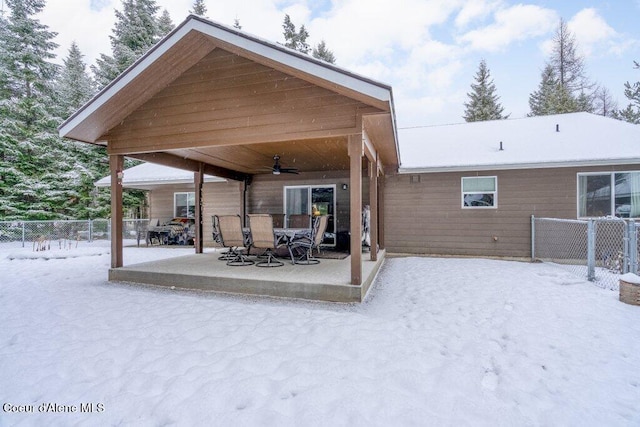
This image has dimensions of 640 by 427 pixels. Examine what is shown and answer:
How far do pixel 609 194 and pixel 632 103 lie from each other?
13489 mm

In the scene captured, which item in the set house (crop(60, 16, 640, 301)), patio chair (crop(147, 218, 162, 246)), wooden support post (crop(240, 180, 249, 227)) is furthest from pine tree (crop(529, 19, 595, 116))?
patio chair (crop(147, 218, 162, 246))

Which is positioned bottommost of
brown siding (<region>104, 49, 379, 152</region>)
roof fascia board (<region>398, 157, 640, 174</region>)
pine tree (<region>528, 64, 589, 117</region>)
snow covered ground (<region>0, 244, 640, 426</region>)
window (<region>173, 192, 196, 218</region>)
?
snow covered ground (<region>0, 244, 640, 426</region>)

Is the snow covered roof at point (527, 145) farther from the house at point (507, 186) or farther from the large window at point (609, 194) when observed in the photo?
the large window at point (609, 194)

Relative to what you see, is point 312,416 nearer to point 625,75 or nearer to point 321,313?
point 321,313

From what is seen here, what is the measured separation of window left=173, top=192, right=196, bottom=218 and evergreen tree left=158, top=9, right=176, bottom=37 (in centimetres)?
1303

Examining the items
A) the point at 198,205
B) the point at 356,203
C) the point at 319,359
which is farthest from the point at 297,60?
the point at 198,205

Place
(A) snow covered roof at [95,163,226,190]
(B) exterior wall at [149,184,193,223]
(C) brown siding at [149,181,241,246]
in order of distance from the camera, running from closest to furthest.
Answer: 1. (A) snow covered roof at [95,163,226,190]
2. (C) brown siding at [149,181,241,246]
3. (B) exterior wall at [149,184,193,223]

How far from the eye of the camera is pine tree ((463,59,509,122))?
65.1 ft

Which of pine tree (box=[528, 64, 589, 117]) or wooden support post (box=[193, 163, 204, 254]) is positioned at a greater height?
pine tree (box=[528, 64, 589, 117])

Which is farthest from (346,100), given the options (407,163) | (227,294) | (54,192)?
(54,192)

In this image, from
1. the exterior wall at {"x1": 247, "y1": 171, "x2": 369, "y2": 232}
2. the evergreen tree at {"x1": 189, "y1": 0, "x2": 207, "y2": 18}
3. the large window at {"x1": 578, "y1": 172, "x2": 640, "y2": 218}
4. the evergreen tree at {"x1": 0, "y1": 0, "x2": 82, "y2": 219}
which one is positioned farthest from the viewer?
the evergreen tree at {"x1": 189, "y1": 0, "x2": 207, "y2": 18}

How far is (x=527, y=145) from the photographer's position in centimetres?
812

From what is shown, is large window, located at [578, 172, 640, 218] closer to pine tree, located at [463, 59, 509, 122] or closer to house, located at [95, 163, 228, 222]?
house, located at [95, 163, 228, 222]

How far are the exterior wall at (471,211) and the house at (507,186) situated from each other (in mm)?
21
